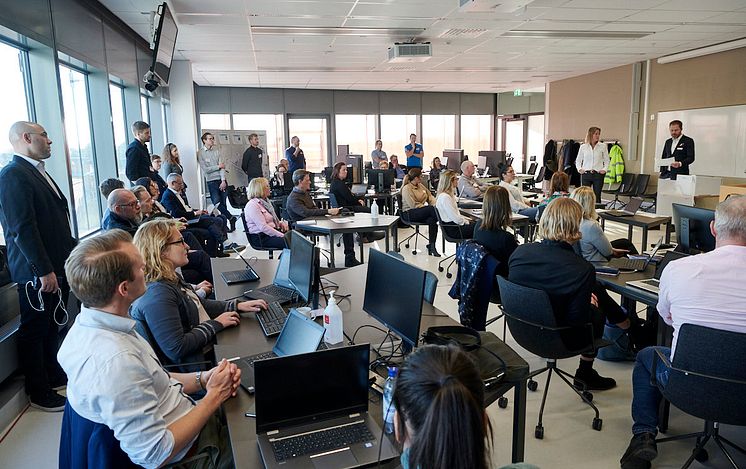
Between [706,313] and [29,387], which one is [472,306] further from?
[29,387]

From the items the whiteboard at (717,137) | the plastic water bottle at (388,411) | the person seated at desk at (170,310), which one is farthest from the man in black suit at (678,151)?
the plastic water bottle at (388,411)

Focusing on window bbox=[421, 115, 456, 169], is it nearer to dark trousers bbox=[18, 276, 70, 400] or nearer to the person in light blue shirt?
the person in light blue shirt

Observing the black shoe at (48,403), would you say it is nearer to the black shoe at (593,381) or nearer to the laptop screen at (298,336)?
the laptop screen at (298,336)

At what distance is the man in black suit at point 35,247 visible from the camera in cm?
305

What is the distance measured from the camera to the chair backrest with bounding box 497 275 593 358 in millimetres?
2766

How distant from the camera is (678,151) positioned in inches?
318

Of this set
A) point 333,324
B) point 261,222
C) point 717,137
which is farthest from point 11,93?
point 717,137

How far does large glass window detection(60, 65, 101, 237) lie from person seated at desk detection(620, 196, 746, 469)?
5124 millimetres

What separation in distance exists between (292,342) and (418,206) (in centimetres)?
559

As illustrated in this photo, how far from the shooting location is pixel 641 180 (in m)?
10.3

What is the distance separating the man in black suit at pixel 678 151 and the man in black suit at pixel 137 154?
745 cm

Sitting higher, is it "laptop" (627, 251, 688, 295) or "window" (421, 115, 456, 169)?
"window" (421, 115, 456, 169)

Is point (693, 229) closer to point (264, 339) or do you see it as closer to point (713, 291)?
point (713, 291)

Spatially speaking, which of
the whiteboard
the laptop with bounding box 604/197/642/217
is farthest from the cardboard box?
the whiteboard
